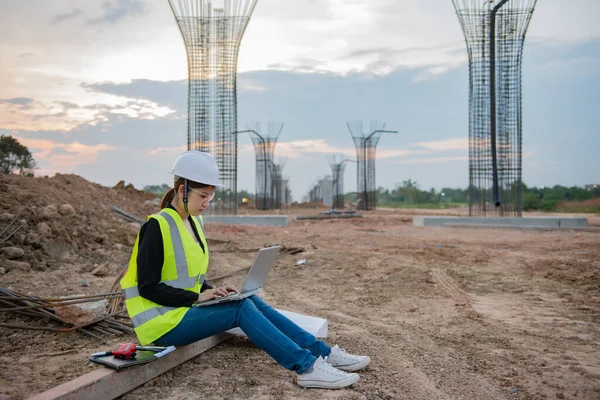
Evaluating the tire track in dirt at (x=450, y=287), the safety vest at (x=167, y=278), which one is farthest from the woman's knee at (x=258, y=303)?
the tire track in dirt at (x=450, y=287)

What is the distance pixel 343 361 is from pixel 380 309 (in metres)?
2.17

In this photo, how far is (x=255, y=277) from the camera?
3225 mm

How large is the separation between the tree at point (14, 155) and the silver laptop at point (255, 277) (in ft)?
51.2

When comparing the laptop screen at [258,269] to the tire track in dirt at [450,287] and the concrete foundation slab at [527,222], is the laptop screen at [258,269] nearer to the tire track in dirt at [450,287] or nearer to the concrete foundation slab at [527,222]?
the tire track in dirt at [450,287]

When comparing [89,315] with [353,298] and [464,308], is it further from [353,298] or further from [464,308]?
[464,308]

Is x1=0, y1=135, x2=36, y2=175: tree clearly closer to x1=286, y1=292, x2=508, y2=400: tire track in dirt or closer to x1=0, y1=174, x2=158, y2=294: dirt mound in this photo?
x1=0, y1=174, x2=158, y2=294: dirt mound

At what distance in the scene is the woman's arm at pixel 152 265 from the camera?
109 inches

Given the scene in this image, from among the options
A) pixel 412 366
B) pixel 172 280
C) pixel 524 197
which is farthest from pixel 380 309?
pixel 524 197

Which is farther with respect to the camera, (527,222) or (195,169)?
(527,222)

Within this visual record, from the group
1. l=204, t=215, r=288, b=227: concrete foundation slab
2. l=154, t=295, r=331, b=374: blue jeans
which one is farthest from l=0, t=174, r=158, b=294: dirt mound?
l=204, t=215, r=288, b=227: concrete foundation slab

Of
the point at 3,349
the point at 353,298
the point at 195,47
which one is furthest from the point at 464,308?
the point at 195,47

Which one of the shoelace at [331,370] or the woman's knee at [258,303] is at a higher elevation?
the woman's knee at [258,303]

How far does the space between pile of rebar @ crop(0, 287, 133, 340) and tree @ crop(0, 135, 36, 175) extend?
13734 millimetres

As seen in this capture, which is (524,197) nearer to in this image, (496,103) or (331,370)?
(496,103)
